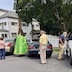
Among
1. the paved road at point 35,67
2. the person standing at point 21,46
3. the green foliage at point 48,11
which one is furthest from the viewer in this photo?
the green foliage at point 48,11

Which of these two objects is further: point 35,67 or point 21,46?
point 21,46

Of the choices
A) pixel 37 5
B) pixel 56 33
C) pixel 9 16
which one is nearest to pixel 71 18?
pixel 37 5

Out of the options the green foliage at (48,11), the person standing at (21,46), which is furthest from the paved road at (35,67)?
the green foliage at (48,11)

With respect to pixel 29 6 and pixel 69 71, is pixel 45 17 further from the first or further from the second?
pixel 69 71

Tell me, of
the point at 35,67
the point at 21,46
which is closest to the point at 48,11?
the point at 21,46

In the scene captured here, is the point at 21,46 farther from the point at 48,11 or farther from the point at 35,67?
the point at 48,11

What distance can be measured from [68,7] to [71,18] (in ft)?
7.86

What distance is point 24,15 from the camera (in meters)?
25.8

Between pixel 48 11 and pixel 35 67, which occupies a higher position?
pixel 48 11

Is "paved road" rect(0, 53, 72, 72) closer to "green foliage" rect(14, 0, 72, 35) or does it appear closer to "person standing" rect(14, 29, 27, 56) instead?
"person standing" rect(14, 29, 27, 56)

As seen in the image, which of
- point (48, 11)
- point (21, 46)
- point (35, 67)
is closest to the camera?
point (35, 67)

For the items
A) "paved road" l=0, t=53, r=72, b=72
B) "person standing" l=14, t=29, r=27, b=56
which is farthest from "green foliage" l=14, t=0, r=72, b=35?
"paved road" l=0, t=53, r=72, b=72

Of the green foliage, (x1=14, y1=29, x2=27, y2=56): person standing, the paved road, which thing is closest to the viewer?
the paved road

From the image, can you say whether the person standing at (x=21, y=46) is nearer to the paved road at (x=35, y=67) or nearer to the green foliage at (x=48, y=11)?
the paved road at (x=35, y=67)
